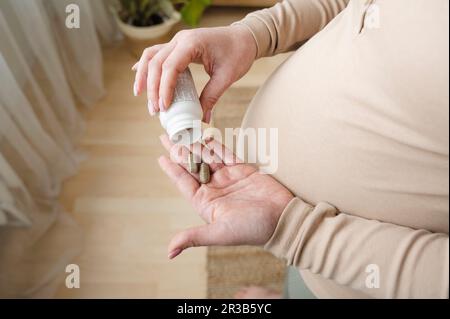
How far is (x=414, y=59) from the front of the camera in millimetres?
420

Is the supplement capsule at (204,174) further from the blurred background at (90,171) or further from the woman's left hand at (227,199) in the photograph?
the blurred background at (90,171)

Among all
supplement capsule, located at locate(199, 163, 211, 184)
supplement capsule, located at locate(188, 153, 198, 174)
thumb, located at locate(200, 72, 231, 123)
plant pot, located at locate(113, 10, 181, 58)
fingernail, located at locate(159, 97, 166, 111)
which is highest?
fingernail, located at locate(159, 97, 166, 111)

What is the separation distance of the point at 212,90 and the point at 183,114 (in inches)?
4.4

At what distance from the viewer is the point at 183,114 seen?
51 centimetres

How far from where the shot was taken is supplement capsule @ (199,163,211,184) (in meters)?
Answer: 0.61

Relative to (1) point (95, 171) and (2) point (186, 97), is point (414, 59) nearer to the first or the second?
(2) point (186, 97)

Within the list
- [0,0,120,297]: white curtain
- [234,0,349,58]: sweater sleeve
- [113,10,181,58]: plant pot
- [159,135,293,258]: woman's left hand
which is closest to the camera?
[159,135,293,258]: woman's left hand

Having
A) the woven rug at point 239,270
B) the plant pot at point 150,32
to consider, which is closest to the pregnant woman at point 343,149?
the woven rug at point 239,270

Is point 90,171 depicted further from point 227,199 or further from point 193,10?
point 227,199

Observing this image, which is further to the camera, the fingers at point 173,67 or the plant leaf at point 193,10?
the plant leaf at point 193,10

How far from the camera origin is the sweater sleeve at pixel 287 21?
2.05 feet

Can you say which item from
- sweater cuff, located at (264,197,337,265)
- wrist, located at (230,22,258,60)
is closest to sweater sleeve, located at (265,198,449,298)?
sweater cuff, located at (264,197,337,265)

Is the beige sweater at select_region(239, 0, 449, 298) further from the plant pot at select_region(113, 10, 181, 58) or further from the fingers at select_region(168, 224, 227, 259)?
the plant pot at select_region(113, 10, 181, 58)

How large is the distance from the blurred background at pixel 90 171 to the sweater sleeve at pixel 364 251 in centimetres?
53
